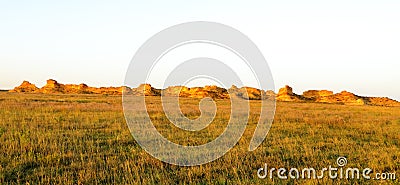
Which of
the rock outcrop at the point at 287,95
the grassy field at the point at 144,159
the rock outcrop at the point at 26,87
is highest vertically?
the rock outcrop at the point at 26,87

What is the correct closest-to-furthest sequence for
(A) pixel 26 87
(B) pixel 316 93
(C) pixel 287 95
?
(C) pixel 287 95 < (B) pixel 316 93 < (A) pixel 26 87

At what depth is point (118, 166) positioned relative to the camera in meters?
8.37

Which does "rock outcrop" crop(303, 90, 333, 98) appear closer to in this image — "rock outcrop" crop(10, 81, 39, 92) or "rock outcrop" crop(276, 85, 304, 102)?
"rock outcrop" crop(276, 85, 304, 102)

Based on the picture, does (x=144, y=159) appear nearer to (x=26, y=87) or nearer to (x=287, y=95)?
(x=287, y=95)

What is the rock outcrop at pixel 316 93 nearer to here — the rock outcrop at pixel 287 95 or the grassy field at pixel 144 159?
the rock outcrop at pixel 287 95

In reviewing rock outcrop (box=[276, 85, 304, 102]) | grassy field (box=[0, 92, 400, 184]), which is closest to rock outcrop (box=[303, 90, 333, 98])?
rock outcrop (box=[276, 85, 304, 102])

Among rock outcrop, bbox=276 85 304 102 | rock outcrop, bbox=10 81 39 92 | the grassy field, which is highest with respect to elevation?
rock outcrop, bbox=10 81 39 92

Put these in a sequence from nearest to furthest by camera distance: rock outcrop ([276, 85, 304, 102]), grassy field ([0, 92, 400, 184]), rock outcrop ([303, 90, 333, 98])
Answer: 1. grassy field ([0, 92, 400, 184])
2. rock outcrop ([276, 85, 304, 102])
3. rock outcrop ([303, 90, 333, 98])

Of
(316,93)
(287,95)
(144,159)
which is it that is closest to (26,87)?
(287,95)

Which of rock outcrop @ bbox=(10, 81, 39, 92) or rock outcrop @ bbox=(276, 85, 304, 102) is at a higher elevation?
rock outcrop @ bbox=(10, 81, 39, 92)

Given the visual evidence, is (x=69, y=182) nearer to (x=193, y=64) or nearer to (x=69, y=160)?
(x=69, y=160)

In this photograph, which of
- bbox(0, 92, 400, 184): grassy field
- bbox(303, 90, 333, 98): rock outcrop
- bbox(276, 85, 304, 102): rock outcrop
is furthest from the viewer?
bbox(303, 90, 333, 98): rock outcrop

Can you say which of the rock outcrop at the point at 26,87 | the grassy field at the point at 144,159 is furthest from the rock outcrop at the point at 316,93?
the rock outcrop at the point at 26,87

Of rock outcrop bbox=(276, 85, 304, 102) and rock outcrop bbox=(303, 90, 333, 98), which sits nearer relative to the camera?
rock outcrop bbox=(276, 85, 304, 102)
